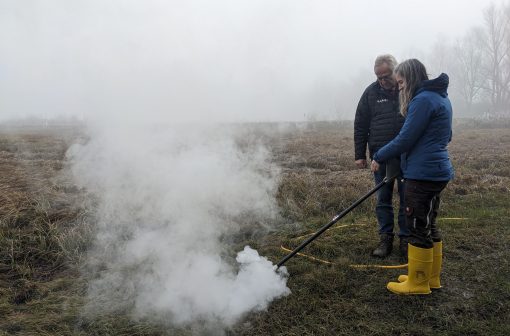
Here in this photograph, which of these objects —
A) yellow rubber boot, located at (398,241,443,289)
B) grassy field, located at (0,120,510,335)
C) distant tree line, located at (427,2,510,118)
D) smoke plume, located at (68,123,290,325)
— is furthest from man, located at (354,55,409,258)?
distant tree line, located at (427,2,510,118)

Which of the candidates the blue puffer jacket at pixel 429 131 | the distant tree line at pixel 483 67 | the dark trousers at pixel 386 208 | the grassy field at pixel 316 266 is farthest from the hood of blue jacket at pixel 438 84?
the distant tree line at pixel 483 67

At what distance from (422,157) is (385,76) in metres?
1.21

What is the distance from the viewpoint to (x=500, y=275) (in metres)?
3.75

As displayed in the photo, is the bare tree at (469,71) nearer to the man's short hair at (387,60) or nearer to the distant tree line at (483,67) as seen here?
the distant tree line at (483,67)

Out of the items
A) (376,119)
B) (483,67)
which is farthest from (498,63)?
(376,119)

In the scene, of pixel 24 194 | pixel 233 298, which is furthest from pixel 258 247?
pixel 24 194

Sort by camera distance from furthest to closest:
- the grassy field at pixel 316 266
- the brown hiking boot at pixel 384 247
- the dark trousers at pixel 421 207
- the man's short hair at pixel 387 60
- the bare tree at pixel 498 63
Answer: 1. the bare tree at pixel 498 63
2. the brown hiking boot at pixel 384 247
3. the man's short hair at pixel 387 60
4. the dark trousers at pixel 421 207
5. the grassy field at pixel 316 266

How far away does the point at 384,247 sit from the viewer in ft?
Answer: 14.3

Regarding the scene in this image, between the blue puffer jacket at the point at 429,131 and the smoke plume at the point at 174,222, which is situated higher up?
the blue puffer jacket at the point at 429,131

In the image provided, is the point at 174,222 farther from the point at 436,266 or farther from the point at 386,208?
the point at 436,266

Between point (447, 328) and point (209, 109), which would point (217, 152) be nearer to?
point (209, 109)

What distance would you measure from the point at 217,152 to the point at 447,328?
12.1 feet

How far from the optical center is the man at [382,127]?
13.5 feet

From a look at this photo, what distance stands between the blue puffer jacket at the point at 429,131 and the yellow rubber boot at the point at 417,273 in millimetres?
646
